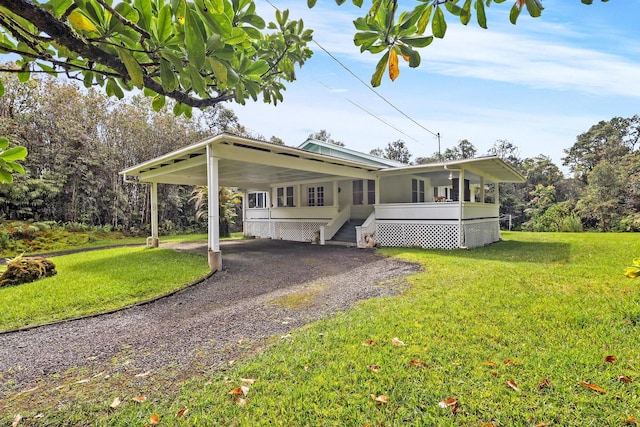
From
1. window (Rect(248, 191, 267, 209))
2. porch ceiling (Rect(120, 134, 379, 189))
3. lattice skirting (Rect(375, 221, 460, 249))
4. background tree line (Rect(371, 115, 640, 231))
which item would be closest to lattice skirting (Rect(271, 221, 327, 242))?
porch ceiling (Rect(120, 134, 379, 189))

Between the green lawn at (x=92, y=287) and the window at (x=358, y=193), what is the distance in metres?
9.07

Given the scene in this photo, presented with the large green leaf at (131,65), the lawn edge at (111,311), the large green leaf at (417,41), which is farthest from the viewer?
the lawn edge at (111,311)

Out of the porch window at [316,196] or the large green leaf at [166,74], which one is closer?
the large green leaf at [166,74]

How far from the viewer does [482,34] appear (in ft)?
8.95

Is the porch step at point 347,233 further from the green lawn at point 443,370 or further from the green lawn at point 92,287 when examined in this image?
the green lawn at point 443,370

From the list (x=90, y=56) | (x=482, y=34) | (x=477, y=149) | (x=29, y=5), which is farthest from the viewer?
(x=477, y=149)

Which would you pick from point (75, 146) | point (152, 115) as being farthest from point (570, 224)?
point (75, 146)

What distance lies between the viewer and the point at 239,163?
10078mm

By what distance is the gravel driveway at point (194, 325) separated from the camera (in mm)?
3188

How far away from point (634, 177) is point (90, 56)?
26.8m

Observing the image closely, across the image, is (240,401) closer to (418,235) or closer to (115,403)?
(115,403)

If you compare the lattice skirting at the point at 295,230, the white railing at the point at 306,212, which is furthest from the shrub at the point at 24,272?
the white railing at the point at 306,212

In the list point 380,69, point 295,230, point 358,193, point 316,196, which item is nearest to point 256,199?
point 316,196

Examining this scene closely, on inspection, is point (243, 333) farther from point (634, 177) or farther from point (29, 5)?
point (634, 177)
